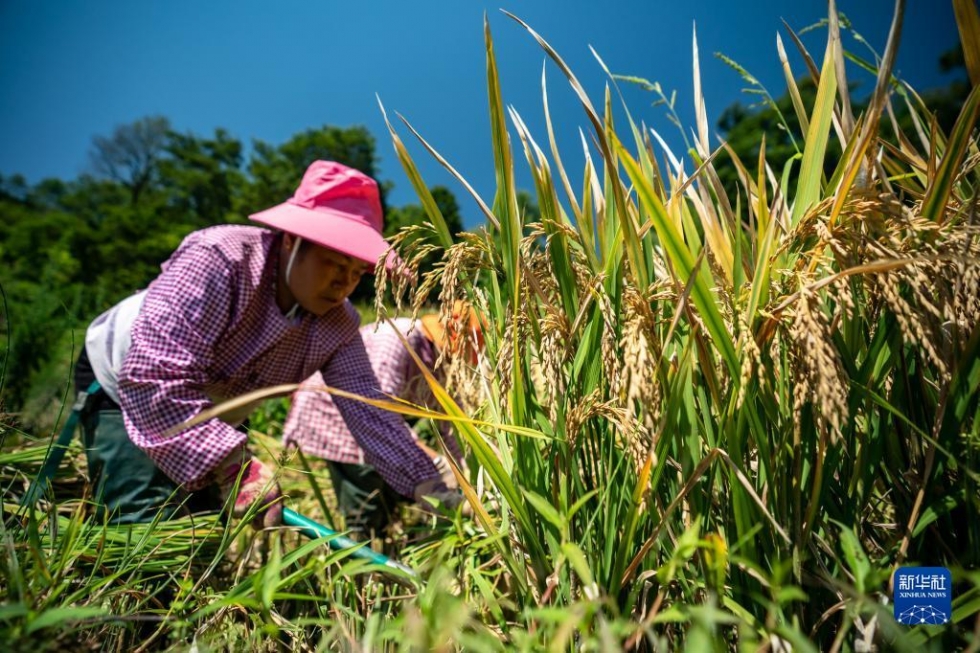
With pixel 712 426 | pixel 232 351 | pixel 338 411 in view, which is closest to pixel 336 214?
pixel 232 351

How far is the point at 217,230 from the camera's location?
162 centimetres

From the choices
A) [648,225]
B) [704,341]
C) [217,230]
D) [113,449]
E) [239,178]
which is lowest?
[113,449]

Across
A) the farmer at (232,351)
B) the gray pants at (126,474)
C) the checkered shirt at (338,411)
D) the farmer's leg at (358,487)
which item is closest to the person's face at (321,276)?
the farmer at (232,351)

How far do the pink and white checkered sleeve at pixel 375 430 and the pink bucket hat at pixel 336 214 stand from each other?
17.9 inches

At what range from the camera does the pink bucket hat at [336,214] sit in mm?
1582

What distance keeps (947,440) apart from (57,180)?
141 ft

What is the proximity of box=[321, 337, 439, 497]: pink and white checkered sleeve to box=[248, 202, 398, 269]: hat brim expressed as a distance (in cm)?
44

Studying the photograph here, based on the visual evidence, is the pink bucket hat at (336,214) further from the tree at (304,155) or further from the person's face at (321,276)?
the tree at (304,155)

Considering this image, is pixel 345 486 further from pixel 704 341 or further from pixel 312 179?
pixel 704 341

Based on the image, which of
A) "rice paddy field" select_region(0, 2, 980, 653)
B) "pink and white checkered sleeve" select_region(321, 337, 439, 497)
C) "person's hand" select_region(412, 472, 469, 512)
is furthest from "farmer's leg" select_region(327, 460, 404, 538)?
"rice paddy field" select_region(0, 2, 980, 653)

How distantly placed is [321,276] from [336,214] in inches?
8.3

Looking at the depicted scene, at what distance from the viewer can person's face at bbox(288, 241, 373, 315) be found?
167 cm

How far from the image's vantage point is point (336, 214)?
5.66ft

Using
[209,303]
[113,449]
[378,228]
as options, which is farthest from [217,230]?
[113,449]
